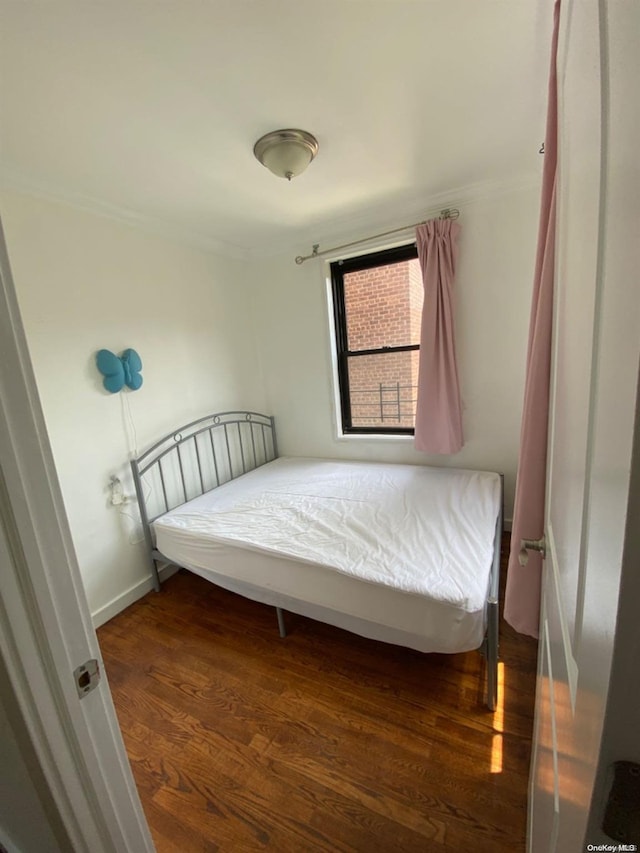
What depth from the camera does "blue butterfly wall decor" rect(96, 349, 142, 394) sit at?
198 cm

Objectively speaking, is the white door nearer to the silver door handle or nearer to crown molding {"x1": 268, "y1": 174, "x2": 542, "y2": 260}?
the silver door handle

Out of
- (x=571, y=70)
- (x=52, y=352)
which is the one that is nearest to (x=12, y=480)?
(x=571, y=70)

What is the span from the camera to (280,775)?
121cm

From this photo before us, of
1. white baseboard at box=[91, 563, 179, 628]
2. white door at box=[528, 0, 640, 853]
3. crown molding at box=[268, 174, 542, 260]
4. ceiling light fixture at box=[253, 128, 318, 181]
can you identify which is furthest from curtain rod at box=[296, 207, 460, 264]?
white baseboard at box=[91, 563, 179, 628]

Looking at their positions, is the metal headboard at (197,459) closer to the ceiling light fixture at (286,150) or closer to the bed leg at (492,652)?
the ceiling light fixture at (286,150)

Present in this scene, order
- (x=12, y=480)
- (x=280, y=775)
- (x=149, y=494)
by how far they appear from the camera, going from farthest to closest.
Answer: (x=149, y=494) → (x=280, y=775) → (x=12, y=480)

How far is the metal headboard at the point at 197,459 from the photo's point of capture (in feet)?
7.44

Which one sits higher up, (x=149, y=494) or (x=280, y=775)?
(x=149, y=494)

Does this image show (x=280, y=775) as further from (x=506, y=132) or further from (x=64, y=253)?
(x=506, y=132)

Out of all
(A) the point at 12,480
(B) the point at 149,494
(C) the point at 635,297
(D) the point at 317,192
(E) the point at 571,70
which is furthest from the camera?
(B) the point at 149,494

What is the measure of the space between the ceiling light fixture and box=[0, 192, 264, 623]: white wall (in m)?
1.12

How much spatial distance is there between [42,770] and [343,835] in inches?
40.9

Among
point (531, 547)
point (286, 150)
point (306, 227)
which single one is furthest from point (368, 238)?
point (531, 547)

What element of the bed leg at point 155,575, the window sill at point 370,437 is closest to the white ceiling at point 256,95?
the window sill at point 370,437
